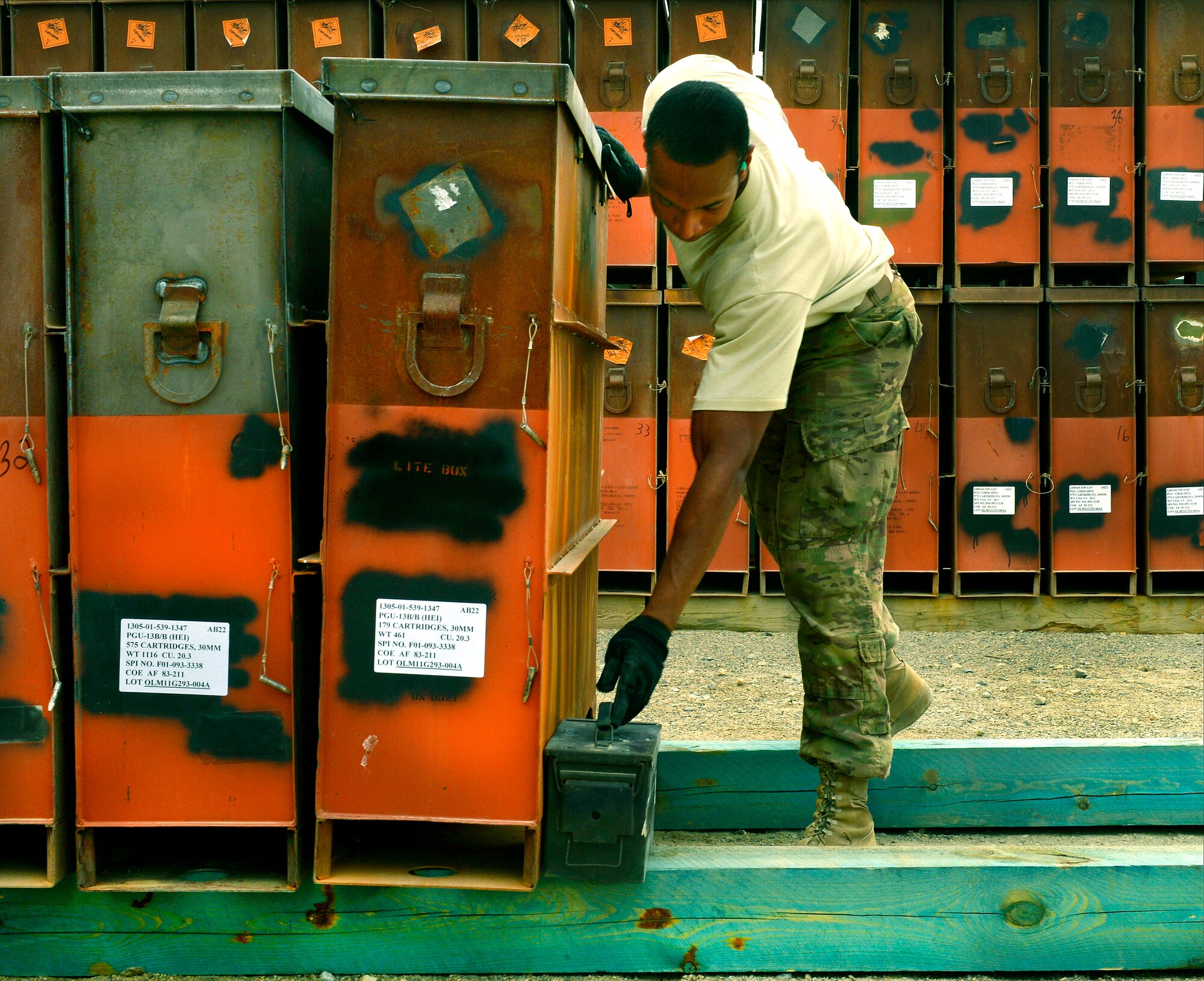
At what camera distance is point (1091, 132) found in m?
5.14

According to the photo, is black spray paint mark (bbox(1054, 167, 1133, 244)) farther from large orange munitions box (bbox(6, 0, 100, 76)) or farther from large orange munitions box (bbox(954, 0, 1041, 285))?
large orange munitions box (bbox(6, 0, 100, 76))

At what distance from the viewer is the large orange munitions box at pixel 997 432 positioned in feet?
16.9

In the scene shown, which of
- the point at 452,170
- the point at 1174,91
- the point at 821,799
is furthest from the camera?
the point at 1174,91

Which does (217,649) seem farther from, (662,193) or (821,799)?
(821,799)

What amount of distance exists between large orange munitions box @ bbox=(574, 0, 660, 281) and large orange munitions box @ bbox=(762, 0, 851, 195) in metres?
0.62

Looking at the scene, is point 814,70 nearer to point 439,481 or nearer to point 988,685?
point 988,685

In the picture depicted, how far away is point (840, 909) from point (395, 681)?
37.7 inches

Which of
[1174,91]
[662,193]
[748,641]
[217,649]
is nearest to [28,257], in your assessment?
[217,649]

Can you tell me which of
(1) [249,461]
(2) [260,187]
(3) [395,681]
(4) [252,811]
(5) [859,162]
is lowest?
(4) [252,811]

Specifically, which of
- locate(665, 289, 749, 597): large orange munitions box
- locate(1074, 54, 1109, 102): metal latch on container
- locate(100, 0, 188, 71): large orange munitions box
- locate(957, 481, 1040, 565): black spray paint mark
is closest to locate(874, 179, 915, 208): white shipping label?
locate(1074, 54, 1109, 102): metal latch on container

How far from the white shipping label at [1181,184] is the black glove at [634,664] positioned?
4.58 m

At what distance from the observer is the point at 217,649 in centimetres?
189

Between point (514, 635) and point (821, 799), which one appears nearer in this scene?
point (514, 635)

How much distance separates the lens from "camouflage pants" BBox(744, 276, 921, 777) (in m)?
2.28
